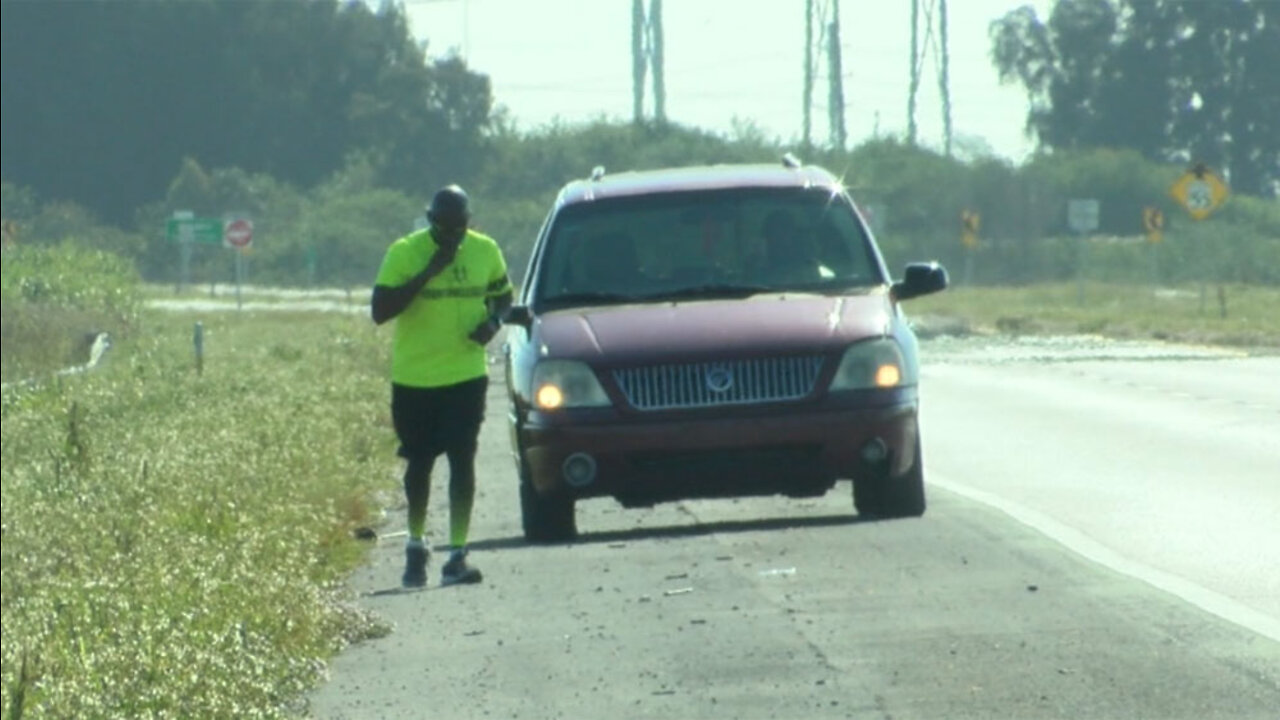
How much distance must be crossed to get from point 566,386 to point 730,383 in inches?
30.4

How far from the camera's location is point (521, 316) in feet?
44.7

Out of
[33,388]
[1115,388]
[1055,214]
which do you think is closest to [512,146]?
[1055,214]

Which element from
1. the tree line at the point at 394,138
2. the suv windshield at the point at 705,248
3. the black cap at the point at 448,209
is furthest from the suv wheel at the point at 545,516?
the tree line at the point at 394,138

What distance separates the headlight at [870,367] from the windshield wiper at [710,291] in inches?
35.1

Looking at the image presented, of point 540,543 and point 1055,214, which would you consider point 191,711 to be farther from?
point 1055,214

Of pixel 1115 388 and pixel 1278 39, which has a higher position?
pixel 1278 39

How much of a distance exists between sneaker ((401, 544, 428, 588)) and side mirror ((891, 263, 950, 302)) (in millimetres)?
2620

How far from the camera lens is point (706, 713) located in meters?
9.27

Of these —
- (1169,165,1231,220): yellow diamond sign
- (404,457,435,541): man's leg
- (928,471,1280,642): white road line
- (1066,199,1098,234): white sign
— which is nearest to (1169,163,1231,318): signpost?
(1169,165,1231,220): yellow diamond sign

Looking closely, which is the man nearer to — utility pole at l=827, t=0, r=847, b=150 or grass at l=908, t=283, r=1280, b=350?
grass at l=908, t=283, r=1280, b=350

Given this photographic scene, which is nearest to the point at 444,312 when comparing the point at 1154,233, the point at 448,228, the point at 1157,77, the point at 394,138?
the point at 448,228

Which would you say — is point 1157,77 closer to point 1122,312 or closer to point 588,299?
point 1122,312

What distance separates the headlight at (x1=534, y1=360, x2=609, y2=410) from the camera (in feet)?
42.5

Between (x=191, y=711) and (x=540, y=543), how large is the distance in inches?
206
